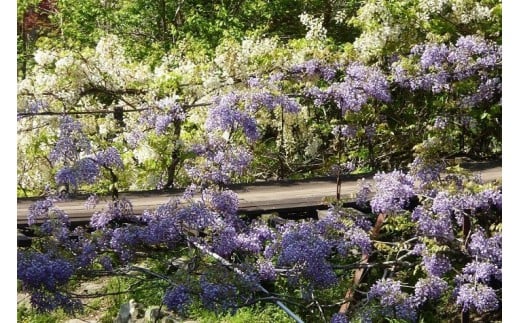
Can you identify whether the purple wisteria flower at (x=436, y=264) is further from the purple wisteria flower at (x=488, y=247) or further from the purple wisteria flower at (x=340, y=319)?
the purple wisteria flower at (x=340, y=319)

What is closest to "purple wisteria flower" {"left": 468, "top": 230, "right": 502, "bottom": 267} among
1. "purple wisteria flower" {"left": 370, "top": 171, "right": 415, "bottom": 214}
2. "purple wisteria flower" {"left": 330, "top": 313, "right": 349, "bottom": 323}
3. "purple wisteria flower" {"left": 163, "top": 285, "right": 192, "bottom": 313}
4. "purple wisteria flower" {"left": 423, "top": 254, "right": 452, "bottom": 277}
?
"purple wisteria flower" {"left": 423, "top": 254, "right": 452, "bottom": 277}

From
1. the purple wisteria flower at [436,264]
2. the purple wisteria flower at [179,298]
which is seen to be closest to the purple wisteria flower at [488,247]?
the purple wisteria flower at [436,264]

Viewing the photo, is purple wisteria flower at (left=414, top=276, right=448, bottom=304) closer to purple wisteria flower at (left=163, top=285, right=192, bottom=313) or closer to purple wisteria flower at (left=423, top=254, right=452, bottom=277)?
purple wisteria flower at (left=423, top=254, right=452, bottom=277)

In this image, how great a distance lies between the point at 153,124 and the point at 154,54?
103 inches

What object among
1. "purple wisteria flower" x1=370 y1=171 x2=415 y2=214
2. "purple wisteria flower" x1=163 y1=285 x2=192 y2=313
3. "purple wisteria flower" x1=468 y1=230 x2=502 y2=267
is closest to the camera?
"purple wisteria flower" x1=163 y1=285 x2=192 y2=313

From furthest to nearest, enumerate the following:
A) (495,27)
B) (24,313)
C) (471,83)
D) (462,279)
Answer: (495,27), (471,83), (24,313), (462,279)

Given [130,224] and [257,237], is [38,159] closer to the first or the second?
[130,224]

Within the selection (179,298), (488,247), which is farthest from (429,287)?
(179,298)

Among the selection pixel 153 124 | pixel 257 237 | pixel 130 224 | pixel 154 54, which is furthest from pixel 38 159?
pixel 154 54

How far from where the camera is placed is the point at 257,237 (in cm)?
298

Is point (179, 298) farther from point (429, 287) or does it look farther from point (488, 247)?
point (488, 247)

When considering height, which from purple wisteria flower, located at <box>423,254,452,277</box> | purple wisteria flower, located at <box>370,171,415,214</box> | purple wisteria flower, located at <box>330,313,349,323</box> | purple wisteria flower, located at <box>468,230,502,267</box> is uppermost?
purple wisteria flower, located at <box>370,171,415,214</box>

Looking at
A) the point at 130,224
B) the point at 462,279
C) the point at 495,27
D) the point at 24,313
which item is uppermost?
the point at 495,27

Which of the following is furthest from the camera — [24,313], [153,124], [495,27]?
[495,27]
